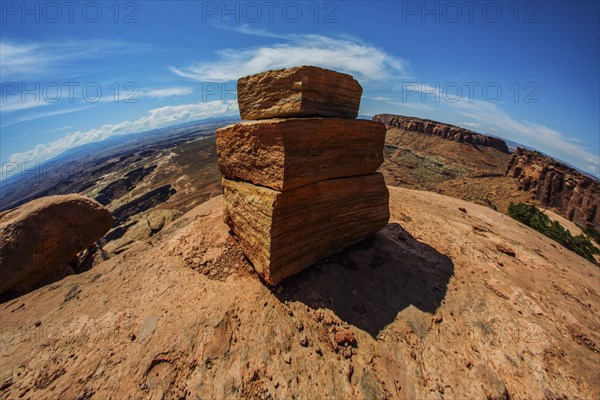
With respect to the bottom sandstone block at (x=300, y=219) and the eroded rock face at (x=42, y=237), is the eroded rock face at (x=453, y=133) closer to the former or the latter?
the bottom sandstone block at (x=300, y=219)

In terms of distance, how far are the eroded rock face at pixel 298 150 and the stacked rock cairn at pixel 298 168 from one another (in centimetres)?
2

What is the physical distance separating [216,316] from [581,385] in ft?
26.5

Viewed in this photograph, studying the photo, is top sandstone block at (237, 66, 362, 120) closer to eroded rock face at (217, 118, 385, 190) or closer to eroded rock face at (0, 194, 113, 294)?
eroded rock face at (217, 118, 385, 190)

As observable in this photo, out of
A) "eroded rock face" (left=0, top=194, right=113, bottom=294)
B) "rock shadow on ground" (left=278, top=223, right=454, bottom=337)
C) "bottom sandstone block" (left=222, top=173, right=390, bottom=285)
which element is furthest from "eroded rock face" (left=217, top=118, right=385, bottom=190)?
"eroded rock face" (left=0, top=194, right=113, bottom=294)

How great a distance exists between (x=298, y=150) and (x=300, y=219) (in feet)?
5.76

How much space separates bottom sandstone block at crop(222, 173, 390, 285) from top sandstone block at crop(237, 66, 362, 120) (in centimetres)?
195

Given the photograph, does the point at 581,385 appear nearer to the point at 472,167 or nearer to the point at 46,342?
the point at 46,342

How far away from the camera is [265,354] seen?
5156mm

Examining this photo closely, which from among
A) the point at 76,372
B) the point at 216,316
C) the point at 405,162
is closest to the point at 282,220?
the point at 216,316

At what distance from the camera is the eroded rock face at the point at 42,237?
888 centimetres

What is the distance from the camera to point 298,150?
572cm

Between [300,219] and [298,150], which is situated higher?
[298,150]

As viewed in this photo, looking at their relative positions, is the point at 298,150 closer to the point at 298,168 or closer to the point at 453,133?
the point at 298,168

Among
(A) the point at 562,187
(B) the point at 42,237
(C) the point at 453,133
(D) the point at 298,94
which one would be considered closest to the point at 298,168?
(D) the point at 298,94
